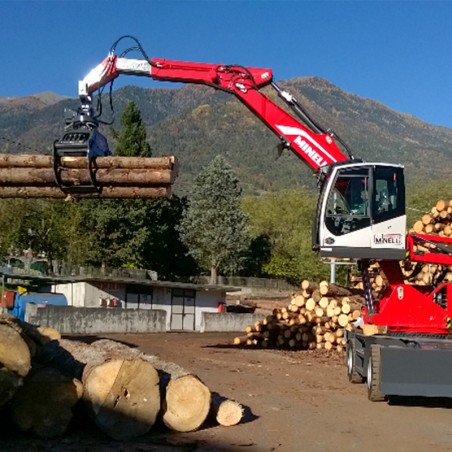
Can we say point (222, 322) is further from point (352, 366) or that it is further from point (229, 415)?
point (229, 415)

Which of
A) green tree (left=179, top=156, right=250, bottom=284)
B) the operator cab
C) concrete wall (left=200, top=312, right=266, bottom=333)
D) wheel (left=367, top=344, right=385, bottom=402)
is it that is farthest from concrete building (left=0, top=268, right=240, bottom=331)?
green tree (left=179, top=156, right=250, bottom=284)

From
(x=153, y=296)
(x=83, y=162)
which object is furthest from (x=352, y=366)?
(x=153, y=296)

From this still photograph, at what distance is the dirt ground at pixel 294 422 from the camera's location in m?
8.22

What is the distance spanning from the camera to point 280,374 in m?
14.8

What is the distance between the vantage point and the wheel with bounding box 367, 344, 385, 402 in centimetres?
1113

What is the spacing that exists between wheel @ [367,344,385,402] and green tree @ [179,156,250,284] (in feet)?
179

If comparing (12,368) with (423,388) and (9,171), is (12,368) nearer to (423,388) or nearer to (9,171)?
(9,171)

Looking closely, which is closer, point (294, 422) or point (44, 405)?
point (44, 405)

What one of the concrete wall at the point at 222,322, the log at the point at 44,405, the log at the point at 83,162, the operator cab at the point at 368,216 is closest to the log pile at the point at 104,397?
the log at the point at 44,405

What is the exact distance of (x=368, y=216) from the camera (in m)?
12.1

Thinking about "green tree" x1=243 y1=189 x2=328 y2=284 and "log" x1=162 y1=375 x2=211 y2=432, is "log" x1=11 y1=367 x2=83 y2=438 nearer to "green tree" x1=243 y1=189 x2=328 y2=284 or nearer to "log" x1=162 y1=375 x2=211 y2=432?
"log" x1=162 y1=375 x2=211 y2=432

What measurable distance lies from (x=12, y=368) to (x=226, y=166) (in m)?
61.7

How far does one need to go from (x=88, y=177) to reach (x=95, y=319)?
1612 centimetres

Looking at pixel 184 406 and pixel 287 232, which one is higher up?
pixel 287 232
